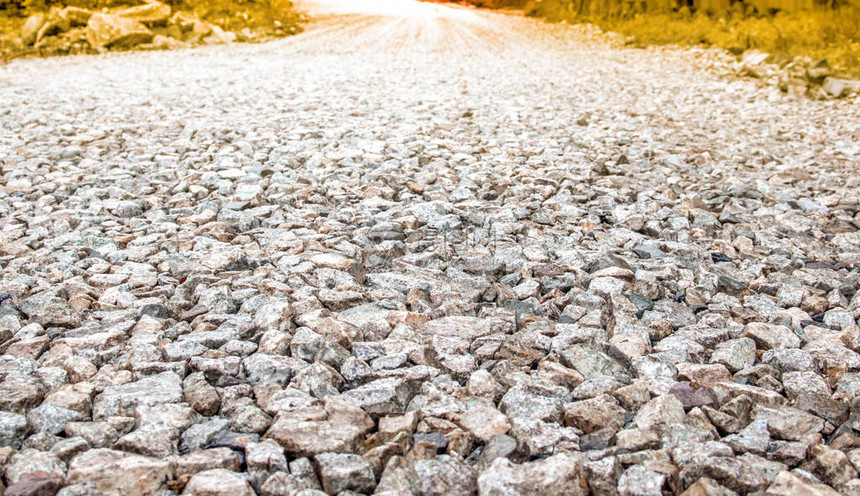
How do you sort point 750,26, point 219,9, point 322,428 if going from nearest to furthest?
point 322,428
point 750,26
point 219,9

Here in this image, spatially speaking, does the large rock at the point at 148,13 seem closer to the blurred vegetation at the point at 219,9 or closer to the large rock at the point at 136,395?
the blurred vegetation at the point at 219,9

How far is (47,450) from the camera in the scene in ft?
5.95

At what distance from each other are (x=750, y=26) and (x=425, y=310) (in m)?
14.0

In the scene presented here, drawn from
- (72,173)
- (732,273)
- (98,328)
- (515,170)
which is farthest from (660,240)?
(72,173)

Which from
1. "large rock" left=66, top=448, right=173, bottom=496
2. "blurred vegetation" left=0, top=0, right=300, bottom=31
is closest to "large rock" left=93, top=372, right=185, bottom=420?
"large rock" left=66, top=448, right=173, bottom=496

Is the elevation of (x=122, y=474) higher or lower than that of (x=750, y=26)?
lower

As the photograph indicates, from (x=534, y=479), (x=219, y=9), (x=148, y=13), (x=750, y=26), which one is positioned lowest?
(x=534, y=479)

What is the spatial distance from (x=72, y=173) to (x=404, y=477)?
390cm

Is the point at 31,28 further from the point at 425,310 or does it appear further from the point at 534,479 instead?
the point at 534,479

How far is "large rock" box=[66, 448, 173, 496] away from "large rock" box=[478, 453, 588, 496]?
82cm

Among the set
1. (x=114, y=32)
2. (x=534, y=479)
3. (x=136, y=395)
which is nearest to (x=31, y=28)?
(x=114, y=32)

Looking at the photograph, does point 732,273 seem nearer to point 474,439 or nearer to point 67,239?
point 474,439

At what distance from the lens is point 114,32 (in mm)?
14164

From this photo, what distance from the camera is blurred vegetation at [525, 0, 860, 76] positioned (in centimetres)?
1098
